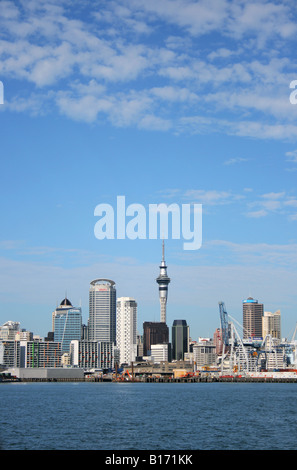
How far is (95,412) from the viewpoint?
72062mm

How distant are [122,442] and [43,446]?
556 centimetres

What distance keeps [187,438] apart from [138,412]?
26698 mm

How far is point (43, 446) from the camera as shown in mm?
42375

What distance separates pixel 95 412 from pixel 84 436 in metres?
25.0

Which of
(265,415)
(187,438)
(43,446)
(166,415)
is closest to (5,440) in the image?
(43,446)
